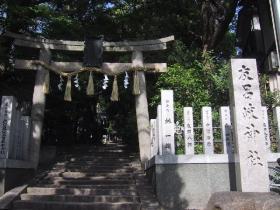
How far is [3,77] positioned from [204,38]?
8.40 metres

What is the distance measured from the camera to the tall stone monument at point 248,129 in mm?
8133

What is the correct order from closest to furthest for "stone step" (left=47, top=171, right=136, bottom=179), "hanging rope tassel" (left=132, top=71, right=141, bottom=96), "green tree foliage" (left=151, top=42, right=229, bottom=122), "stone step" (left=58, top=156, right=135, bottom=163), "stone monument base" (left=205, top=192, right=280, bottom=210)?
"stone monument base" (left=205, top=192, right=280, bottom=210) < "stone step" (left=47, top=171, right=136, bottom=179) < "green tree foliage" (left=151, top=42, right=229, bottom=122) < "hanging rope tassel" (left=132, top=71, right=141, bottom=96) < "stone step" (left=58, top=156, right=135, bottom=163)

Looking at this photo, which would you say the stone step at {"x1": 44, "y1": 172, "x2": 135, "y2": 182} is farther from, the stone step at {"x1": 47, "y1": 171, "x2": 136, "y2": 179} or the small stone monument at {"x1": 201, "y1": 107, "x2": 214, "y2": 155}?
the small stone monument at {"x1": 201, "y1": 107, "x2": 214, "y2": 155}

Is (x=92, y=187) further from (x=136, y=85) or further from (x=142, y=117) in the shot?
(x=136, y=85)

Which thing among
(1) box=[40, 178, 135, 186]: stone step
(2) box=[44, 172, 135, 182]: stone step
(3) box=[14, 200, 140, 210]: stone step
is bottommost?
(3) box=[14, 200, 140, 210]: stone step

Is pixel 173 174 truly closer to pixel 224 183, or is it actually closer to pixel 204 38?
pixel 224 183

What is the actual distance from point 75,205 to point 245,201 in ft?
15.5

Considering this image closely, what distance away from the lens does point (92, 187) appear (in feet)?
35.1

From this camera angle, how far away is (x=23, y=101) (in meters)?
15.7

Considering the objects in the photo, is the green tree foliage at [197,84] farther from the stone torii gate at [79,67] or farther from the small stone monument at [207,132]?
the small stone monument at [207,132]

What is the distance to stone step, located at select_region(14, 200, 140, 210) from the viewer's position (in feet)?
30.0

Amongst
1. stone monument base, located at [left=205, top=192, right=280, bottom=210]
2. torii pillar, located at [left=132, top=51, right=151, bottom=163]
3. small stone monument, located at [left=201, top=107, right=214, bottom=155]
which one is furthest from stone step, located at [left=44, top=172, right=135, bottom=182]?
stone monument base, located at [left=205, top=192, right=280, bottom=210]

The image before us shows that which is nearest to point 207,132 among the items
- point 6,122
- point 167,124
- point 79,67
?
point 167,124

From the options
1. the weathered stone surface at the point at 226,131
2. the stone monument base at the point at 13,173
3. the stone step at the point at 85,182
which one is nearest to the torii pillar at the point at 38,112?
the stone monument base at the point at 13,173
